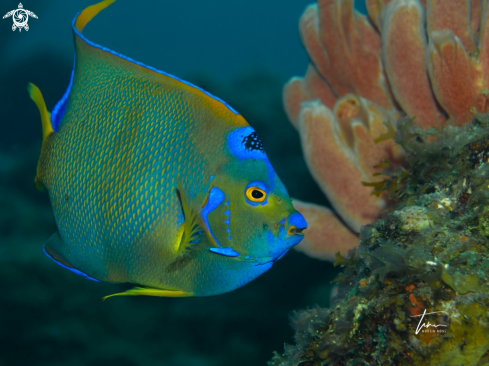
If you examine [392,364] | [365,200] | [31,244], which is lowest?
[31,244]

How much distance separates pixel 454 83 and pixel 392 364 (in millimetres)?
1977

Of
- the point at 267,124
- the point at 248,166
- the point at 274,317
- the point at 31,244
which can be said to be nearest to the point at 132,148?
the point at 248,166

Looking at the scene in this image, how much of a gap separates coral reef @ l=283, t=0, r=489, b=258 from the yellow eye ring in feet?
4.64

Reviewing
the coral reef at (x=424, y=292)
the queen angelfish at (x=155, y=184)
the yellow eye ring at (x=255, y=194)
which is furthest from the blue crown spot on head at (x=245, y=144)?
the coral reef at (x=424, y=292)

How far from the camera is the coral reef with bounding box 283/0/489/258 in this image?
7.07 ft

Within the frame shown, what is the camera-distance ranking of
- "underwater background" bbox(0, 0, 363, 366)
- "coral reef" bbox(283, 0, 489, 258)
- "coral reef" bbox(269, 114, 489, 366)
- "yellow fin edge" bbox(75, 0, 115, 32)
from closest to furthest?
"coral reef" bbox(269, 114, 489, 366) < "yellow fin edge" bbox(75, 0, 115, 32) < "coral reef" bbox(283, 0, 489, 258) < "underwater background" bbox(0, 0, 363, 366)

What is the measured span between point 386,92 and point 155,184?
254 centimetres

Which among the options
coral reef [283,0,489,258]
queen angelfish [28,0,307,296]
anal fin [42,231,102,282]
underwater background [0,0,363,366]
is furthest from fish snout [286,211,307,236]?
underwater background [0,0,363,366]

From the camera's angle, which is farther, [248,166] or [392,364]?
[248,166]

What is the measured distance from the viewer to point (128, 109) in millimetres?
1267

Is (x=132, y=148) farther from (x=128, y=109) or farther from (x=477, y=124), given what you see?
(x=477, y=124)

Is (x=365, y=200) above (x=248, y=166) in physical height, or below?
below

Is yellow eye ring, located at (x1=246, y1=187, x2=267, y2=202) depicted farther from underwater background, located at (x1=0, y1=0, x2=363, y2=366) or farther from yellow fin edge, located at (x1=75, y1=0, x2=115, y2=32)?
underwater background, located at (x1=0, y1=0, x2=363, y2=366)

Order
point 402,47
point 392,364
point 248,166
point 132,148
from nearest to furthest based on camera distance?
1. point 392,364
2. point 248,166
3. point 132,148
4. point 402,47
